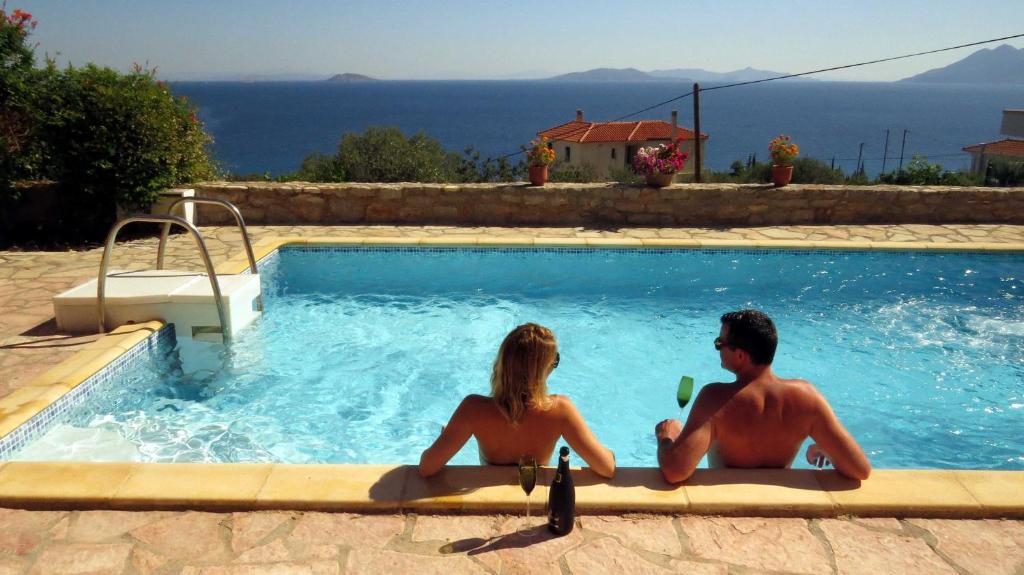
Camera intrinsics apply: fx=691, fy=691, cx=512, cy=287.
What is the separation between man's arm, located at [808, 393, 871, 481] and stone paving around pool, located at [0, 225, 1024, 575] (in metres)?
0.24

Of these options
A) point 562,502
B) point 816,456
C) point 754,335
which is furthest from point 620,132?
point 562,502

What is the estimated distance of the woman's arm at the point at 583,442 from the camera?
3.05 meters

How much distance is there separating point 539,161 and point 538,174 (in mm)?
179

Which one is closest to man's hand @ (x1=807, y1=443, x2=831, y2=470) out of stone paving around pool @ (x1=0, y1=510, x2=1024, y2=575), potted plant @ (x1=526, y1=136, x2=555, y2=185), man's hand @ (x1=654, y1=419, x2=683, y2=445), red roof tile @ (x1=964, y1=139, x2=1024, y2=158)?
stone paving around pool @ (x1=0, y1=510, x2=1024, y2=575)

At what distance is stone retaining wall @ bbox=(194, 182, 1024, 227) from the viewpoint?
30.5ft

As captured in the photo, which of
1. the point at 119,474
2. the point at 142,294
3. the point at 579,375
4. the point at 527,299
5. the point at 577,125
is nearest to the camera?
the point at 119,474

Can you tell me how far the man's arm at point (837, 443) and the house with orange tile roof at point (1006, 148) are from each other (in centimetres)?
2658

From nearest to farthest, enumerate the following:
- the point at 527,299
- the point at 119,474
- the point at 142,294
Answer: the point at 119,474 → the point at 142,294 → the point at 527,299

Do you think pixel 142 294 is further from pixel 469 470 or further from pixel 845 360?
pixel 845 360

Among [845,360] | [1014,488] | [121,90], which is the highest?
[121,90]

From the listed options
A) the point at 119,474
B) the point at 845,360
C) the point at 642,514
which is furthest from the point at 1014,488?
the point at 119,474

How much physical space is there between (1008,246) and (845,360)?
3.52m

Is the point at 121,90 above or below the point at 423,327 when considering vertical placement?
above

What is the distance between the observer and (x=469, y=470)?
3201mm
